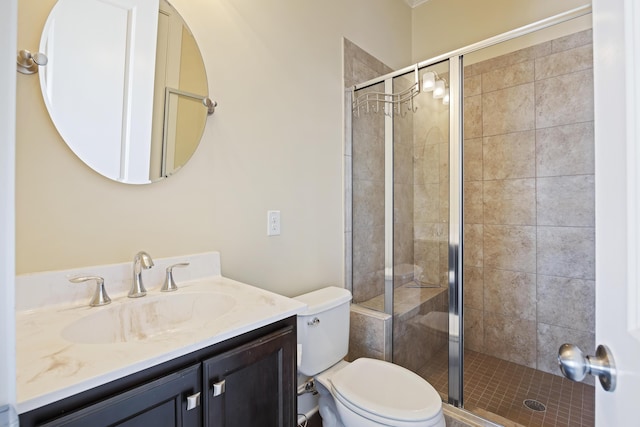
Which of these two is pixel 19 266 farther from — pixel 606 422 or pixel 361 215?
pixel 361 215

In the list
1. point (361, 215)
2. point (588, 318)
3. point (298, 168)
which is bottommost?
point (588, 318)

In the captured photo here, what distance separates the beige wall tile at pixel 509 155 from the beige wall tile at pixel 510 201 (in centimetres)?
6

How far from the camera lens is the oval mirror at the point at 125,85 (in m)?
0.96

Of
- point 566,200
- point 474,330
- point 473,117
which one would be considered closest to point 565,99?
point 473,117

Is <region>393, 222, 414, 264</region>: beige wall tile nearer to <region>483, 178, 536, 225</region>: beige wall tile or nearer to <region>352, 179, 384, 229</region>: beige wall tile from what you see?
<region>352, 179, 384, 229</region>: beige wall tile

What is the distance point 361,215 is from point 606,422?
159 centimetres

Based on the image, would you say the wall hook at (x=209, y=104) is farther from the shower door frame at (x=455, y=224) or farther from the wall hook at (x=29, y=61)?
the shower door frame at (x=455, y=224)

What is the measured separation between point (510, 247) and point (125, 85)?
2.50 meters

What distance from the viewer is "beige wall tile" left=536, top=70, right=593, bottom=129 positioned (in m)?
1.97

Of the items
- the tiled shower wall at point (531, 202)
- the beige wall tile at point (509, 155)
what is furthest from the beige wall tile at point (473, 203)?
the beige wall tile at point (509, 155)

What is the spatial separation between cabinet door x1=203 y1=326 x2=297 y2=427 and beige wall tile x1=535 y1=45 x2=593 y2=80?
240 cm

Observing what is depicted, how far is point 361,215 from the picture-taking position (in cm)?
202

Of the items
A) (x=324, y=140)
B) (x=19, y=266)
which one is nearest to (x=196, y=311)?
(x=19, y=266)

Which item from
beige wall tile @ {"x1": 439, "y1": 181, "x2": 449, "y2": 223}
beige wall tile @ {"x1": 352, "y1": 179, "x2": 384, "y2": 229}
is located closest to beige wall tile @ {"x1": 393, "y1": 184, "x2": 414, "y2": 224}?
beige wall tile @ {"x1": 352, "y1": 179, "x2": 384, "y2": 229}
